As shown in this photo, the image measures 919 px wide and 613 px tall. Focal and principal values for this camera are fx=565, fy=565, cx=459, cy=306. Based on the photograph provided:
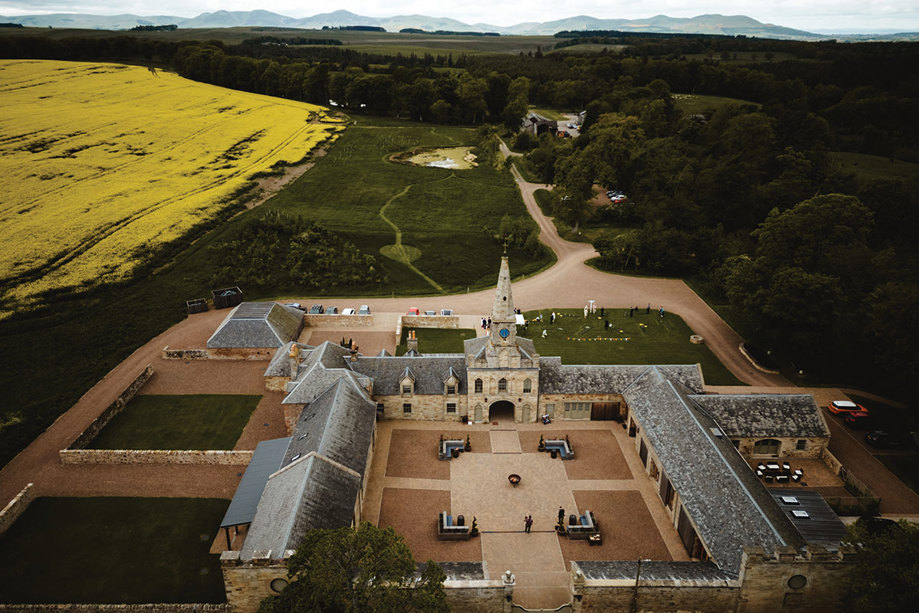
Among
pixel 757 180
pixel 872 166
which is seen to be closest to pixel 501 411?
pixel 757 180

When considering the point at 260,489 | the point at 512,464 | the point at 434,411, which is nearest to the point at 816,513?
the point at 512,464

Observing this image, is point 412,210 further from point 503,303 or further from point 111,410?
point 111,410

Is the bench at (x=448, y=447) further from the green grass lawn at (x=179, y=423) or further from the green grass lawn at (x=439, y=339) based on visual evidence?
the green grass lawn at (x=179, y=423)

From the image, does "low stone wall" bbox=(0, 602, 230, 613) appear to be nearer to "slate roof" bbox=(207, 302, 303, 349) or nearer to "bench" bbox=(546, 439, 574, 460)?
"bench" bbox=(546, 439, 574, 460)

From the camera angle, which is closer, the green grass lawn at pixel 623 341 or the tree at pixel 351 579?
the tree at pixel 351 579

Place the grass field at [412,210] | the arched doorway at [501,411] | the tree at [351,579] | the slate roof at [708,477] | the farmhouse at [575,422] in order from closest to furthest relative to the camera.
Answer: the tree at [351,579] → the farmhouse at [575,422] → the slate roof at [708,477] → the arched doorway at [501,411] → the grass field at [412,210]

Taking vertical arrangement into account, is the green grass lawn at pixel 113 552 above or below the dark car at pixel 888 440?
below

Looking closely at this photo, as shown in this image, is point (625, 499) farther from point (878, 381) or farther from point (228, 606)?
point (878, 381)

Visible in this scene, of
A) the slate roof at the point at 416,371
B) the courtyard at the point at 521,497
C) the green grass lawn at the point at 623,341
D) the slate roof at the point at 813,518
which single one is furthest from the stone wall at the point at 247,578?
the green grass lawn at the point at 623,341
